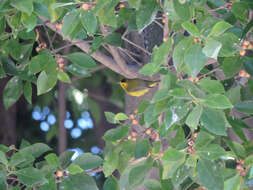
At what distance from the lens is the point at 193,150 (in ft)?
5.09

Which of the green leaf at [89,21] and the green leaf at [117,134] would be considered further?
the green leaf at [117,134]

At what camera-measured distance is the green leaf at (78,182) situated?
1779 mm

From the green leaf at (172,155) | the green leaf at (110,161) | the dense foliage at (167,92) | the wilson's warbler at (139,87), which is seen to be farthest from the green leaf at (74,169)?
the wilson's warbler at (139,87)

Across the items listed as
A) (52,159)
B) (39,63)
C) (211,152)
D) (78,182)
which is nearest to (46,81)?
(39,63)

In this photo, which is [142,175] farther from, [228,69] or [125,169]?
[228,69]

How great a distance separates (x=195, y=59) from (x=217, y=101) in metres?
0.13

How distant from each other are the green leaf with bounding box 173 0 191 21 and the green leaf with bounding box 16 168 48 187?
73 cm

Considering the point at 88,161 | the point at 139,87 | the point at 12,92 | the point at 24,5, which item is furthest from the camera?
the point at 139,87

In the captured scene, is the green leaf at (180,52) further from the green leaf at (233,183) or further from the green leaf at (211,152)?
the green leaf at (233,183)

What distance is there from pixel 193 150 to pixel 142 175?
0.25 meters

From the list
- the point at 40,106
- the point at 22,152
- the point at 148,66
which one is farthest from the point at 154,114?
the point at 40,106

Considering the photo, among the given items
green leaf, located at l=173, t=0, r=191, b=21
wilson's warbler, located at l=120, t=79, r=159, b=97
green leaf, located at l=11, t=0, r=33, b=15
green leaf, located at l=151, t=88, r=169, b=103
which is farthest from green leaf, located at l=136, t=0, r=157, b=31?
wilson's warbler, located at l=120, t=79, r=159, b=97

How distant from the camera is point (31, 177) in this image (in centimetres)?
170

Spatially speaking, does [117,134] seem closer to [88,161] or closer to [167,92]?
[88,161]
